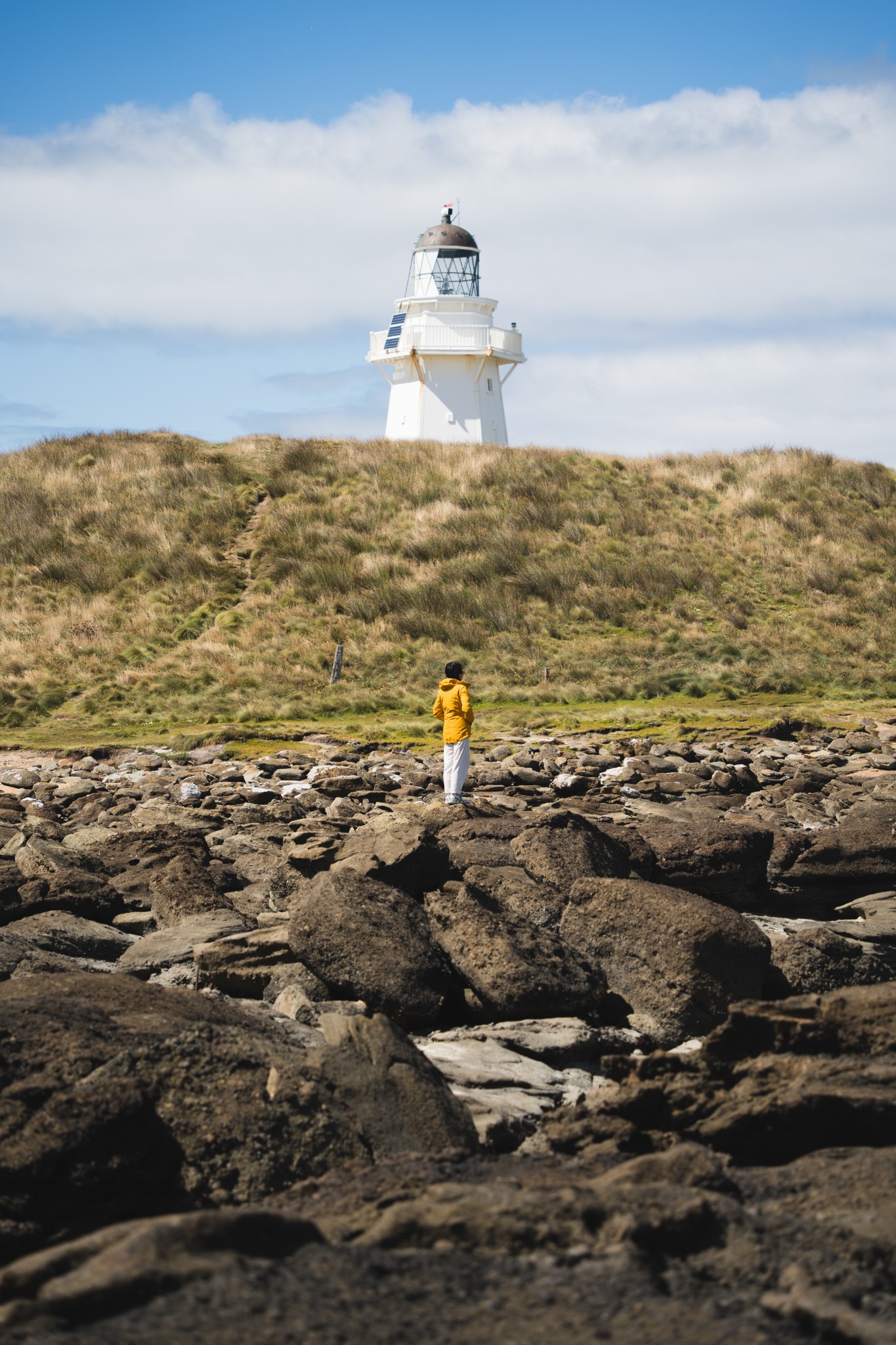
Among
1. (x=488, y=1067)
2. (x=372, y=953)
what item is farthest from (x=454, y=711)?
(x=488, y=1067)

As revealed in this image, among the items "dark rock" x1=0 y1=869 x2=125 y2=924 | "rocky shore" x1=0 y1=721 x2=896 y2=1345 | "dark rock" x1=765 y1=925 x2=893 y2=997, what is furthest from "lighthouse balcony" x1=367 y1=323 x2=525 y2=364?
"dark rock" x1=765 y1=925 x2=893 y2=997

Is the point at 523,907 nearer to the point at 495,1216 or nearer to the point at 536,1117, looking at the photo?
the point at 536,1117

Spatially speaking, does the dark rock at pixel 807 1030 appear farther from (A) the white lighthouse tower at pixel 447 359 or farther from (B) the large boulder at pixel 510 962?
(A) the white lighthouse tower at pixel 447 359

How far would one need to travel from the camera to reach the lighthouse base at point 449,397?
38.6 metres

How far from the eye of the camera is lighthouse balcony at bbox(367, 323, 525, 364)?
38281mm

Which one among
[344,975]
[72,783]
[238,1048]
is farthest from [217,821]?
[238,1048]

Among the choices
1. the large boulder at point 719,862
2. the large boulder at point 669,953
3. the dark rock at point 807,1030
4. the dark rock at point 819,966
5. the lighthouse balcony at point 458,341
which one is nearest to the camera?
the dark rock at point 807,1030

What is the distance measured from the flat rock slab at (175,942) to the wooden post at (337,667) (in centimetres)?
1453

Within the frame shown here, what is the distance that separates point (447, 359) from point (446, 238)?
5231 millimetres

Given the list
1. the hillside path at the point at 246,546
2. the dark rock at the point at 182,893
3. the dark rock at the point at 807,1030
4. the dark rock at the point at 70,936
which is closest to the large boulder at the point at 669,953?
the dark rock at the point at 807,1030

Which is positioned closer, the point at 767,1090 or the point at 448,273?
the point at 767,1090

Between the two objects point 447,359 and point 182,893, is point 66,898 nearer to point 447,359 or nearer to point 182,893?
point 182,893

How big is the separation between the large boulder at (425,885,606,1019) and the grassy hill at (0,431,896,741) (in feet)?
45.0

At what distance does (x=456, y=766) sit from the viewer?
12.2m
